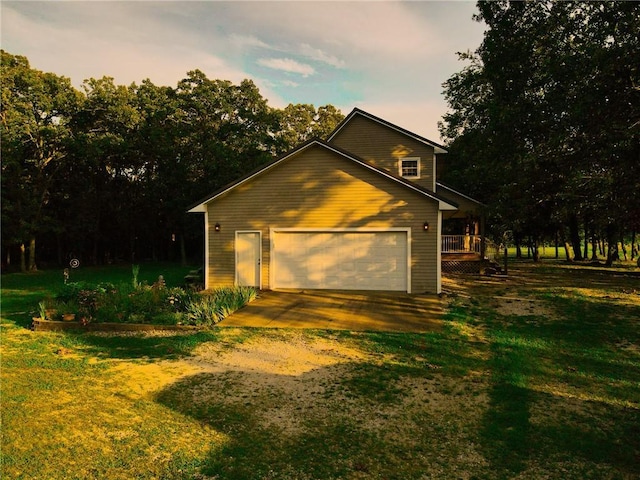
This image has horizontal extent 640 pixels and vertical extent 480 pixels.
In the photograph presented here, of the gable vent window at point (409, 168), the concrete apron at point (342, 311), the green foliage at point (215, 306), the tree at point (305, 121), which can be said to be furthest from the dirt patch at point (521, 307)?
the tree at point (305, 121)

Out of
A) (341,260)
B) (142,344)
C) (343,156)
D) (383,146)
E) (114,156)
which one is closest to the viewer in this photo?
(142,344)

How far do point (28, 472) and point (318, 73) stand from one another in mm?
15798

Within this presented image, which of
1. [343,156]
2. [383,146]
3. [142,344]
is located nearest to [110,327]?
[142,344]

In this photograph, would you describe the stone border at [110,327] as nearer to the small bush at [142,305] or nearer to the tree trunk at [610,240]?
the small bush at [142,305]

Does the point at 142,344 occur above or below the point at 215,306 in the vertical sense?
below

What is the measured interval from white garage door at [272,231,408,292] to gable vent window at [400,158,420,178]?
590 centimetres

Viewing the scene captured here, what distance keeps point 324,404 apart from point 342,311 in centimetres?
615

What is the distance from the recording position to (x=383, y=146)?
19.8 m

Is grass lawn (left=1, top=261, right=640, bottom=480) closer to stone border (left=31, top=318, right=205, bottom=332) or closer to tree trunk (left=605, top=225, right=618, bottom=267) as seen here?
stone border (left=31, top=318, right=205, bottom=332)

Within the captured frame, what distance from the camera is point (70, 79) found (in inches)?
1006

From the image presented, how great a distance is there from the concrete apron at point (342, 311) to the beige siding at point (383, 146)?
7.71m

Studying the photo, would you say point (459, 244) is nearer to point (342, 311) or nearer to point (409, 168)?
point (409, 168)

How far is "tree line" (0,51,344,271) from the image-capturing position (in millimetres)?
24797

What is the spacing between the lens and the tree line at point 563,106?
503 inches
